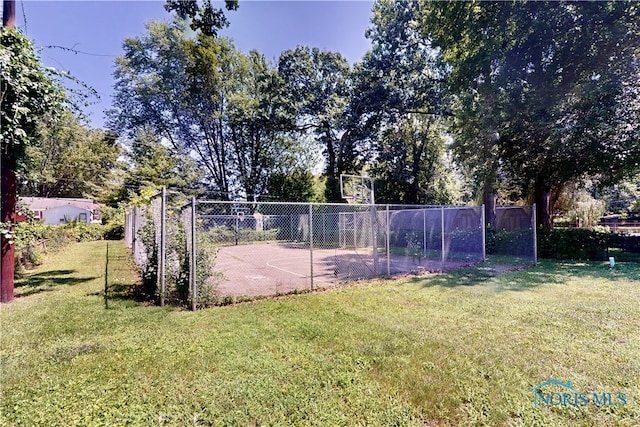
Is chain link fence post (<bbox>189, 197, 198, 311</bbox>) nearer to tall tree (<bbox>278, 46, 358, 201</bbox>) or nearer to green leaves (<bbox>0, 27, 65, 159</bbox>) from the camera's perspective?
green leaves (<bbox>0, 27, 65, 159</bbox>)

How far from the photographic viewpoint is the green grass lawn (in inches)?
89.4

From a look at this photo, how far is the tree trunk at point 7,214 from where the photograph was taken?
16.4 feet

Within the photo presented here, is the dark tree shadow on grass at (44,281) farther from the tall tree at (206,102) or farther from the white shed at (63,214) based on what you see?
the white shed at (63,214)

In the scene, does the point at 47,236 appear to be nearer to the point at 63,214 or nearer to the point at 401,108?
the point at 401,108

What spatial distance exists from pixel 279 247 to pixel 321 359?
11.8 metres

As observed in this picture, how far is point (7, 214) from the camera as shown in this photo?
502 cm

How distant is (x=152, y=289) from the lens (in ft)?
19.3

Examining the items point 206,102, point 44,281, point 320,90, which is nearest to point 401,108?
point 320,90

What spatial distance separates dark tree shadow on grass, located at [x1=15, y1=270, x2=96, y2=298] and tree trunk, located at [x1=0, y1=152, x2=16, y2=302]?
663 millimetres

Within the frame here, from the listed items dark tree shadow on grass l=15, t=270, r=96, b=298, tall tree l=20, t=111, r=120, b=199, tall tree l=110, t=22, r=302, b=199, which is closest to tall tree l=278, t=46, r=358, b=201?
tall tree l=110, t=22, r=302, b=199

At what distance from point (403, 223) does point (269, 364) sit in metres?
11.2

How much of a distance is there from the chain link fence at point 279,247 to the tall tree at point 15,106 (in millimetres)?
2122

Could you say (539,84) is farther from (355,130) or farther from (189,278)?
(189,278)

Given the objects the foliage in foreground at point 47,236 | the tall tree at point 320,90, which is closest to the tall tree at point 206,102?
the tall tree at point 320,90
